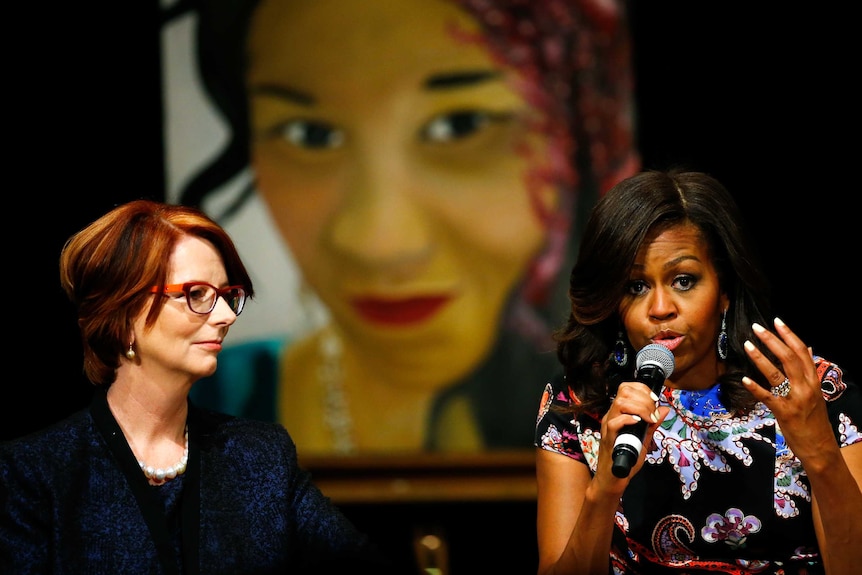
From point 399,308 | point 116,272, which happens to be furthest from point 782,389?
point 399,308

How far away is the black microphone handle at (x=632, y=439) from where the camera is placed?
178 cm

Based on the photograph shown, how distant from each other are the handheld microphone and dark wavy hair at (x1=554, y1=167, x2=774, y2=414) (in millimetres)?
201

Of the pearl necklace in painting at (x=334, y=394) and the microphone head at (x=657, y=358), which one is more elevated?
the microphone head at (x=657, y=358)

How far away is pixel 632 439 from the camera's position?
5.99 ft

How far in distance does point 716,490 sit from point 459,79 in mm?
2190

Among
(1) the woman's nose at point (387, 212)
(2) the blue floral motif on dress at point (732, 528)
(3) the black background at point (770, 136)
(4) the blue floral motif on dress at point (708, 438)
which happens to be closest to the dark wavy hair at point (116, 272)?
(4) the blue floral motif on dress at point (708, 438)

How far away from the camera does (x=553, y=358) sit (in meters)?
3.95

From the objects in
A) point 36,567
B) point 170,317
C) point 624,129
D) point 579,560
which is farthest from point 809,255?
point 36,567

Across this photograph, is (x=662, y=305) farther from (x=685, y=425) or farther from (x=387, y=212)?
(x=387, y=212)

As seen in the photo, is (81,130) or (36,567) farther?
(81,130)

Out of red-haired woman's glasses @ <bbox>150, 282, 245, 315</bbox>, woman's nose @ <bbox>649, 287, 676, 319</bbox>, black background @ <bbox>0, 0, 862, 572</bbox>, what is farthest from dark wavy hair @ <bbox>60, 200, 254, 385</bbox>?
black background @ <bbox>0, 0, 862, 572</bbox>

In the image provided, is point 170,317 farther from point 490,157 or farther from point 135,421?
point 490,157

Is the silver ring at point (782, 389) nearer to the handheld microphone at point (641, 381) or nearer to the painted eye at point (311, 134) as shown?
the handheld microphone at point (641, 381)

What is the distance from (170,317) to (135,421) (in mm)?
229
